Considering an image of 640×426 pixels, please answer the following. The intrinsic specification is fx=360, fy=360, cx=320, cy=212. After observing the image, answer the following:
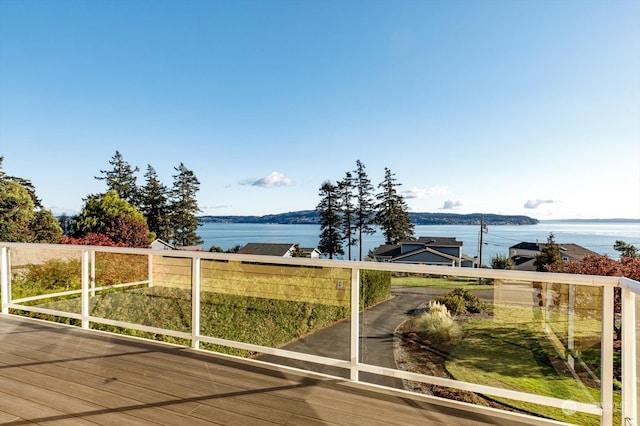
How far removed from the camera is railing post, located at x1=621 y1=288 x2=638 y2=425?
1.81 metres

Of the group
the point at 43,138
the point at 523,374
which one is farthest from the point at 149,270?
the point at 43,138

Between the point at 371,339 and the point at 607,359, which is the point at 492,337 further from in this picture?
the point at 371,339

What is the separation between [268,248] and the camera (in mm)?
34094

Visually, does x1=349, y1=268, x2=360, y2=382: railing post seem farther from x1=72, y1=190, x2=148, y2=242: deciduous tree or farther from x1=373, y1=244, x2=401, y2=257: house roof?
x1=72, y1=190, x2=148, y2=242: deciduous tree

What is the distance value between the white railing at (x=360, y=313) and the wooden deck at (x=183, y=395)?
15 centimetres

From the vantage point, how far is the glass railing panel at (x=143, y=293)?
342 centimetres

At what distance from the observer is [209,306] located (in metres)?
3.32

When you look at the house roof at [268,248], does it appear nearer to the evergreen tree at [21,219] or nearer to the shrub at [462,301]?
the evergreen tree at [21,219]

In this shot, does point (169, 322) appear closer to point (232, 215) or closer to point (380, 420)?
point (380, 420)

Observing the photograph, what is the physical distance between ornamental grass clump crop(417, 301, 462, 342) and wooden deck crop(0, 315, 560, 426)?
0.41m

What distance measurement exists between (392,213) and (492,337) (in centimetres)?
3361

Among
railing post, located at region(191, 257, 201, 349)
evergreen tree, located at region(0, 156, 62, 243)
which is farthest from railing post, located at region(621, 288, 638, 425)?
evergreen tree, located at region(0, 156, 62, 243)

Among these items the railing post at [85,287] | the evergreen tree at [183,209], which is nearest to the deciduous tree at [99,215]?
the evergreen tree at [183,209]

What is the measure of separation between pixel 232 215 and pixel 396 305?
3762cm
